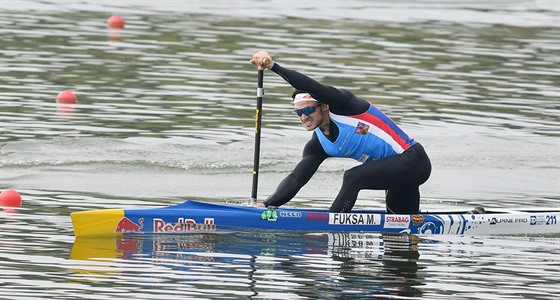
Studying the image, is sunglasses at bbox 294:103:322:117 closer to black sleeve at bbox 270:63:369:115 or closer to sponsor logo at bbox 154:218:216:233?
black sleeve at bbox 270:63:369:115

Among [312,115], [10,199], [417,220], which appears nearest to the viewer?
[312,115]

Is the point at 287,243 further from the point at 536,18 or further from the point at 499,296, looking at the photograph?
the point at 536,18

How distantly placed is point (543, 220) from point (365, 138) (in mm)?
2386

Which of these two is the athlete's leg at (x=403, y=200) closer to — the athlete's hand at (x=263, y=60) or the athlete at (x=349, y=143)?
the athlete at (x=349, y=143)

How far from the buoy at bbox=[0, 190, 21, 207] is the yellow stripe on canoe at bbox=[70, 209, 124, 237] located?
1.90 m

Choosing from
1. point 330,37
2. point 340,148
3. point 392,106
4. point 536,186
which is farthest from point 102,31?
point 340,148

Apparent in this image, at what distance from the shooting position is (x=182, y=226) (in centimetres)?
1419

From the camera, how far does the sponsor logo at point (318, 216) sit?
14.5 metres

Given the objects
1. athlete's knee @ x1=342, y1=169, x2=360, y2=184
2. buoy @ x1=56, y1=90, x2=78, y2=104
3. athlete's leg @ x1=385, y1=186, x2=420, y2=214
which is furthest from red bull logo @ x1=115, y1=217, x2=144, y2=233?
buoy @ x1=56, y1=90, x2=78, y2=104

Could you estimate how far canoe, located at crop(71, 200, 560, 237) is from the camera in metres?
13.9

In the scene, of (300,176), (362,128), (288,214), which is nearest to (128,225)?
(288,214)

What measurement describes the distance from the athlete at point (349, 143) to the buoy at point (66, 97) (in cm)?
950

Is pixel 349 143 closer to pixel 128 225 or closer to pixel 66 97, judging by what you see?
pixel 128 225

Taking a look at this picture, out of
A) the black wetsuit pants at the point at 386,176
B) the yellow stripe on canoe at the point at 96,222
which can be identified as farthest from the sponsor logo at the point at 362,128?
the yellow stripe on canoe at the point at 96,222
